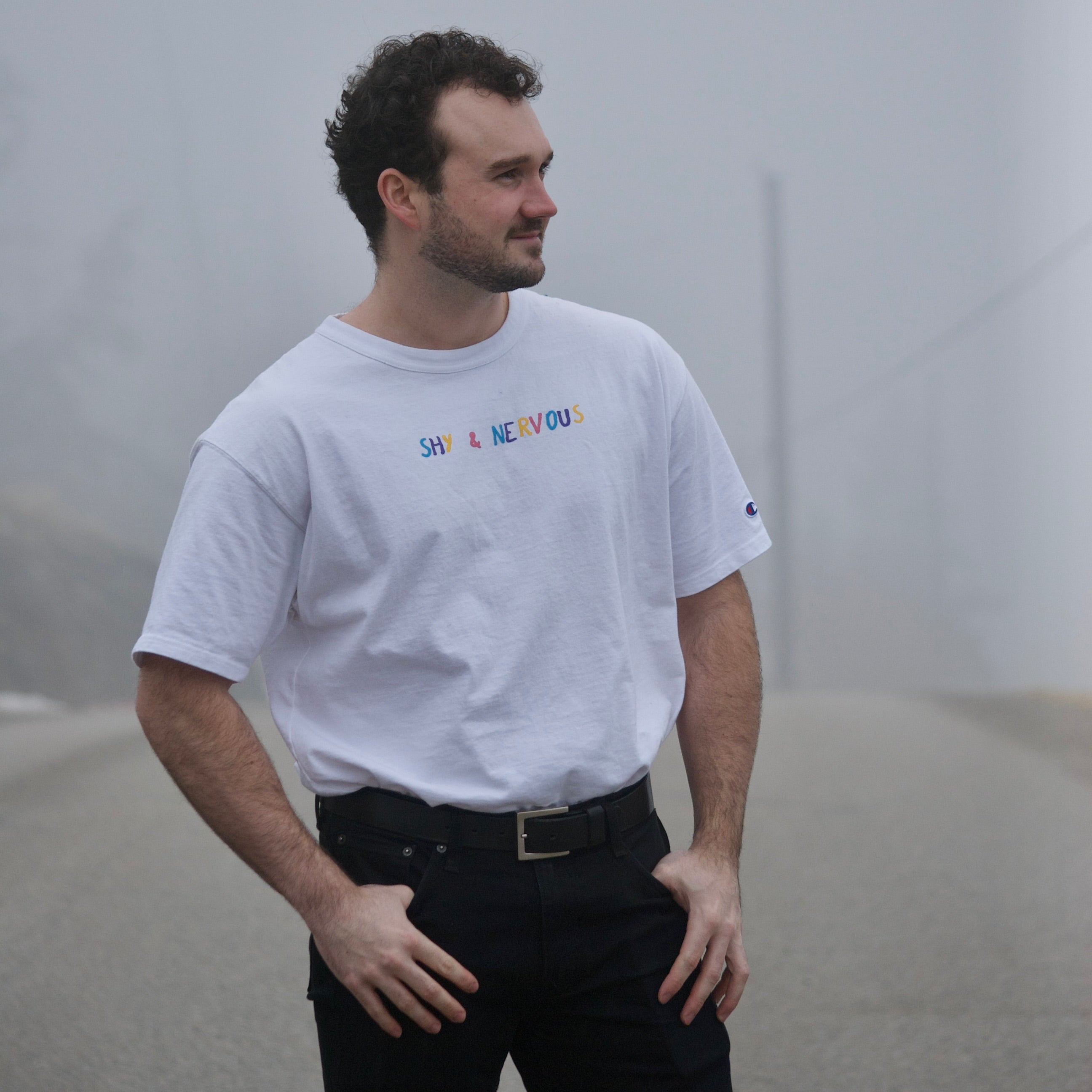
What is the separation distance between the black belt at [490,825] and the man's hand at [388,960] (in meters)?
0.05

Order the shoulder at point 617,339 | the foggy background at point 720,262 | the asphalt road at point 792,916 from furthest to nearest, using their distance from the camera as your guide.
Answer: the foggy background at point 720,262 < the asphalt road at point 792,916 < the shoulder at point 617,339

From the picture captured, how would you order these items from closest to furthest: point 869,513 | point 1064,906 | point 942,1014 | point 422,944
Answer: point 422,944, point 942,1014, point 1064,906, point 869,513

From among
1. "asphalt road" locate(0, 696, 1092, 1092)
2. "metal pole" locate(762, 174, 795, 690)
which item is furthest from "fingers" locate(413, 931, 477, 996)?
"metal pole" locate(762, 174, 795, 690)

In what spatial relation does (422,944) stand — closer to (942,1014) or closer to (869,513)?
(942,1014)

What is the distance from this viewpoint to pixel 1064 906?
1.92 meters

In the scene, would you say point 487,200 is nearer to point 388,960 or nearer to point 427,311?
point 427,311

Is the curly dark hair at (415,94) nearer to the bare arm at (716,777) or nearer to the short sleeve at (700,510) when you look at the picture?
the short sleeve at (700,510)

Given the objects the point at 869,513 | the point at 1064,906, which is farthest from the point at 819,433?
the point at 1064,906

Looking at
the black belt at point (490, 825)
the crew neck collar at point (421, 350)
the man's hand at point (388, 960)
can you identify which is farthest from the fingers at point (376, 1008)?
the crew neck collar at point (421, 350)

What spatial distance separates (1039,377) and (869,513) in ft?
1.27

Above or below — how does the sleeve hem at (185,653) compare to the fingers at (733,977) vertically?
above

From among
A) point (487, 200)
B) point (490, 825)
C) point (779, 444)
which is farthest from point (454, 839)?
point (779, 444)

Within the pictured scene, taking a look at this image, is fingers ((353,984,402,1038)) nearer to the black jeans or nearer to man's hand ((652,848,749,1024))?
the black jeans

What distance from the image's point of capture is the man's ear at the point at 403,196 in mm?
839
